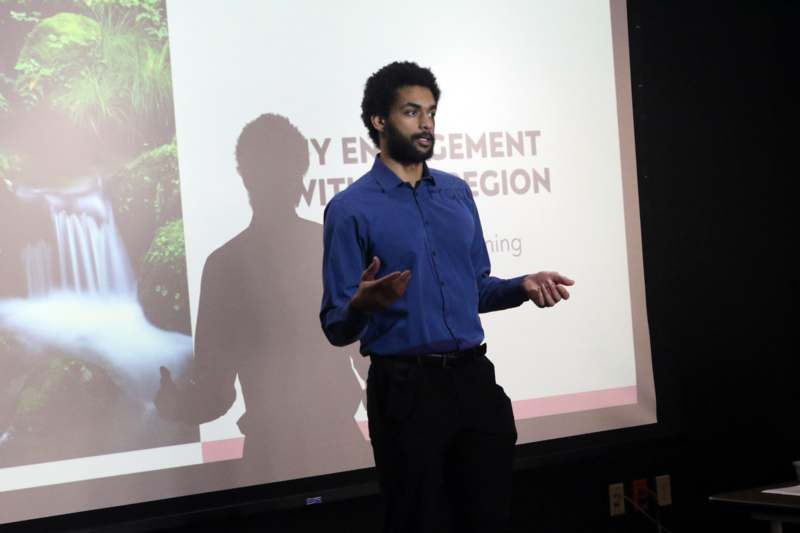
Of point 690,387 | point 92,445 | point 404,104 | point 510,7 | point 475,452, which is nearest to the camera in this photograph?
point 475,452

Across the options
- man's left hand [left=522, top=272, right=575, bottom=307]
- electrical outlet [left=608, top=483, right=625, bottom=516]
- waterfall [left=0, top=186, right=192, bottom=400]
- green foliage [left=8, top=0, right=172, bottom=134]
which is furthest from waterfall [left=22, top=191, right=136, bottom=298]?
electrical outlet [left=608, top=483, right=625, bottom=516]

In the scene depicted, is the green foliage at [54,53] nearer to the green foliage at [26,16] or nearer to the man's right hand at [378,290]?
the green foliage at [26,16]

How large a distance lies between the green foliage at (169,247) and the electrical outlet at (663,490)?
2220 millimetres

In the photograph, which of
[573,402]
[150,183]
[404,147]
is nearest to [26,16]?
[150,183]

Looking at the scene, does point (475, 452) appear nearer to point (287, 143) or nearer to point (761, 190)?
point (287, 143)

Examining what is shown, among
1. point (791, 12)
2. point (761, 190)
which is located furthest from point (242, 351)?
point (791, 12)

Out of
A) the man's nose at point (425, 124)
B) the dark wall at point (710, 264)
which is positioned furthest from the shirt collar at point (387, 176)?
the dark wall at point (710, 264)

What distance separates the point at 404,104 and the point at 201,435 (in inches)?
50.9

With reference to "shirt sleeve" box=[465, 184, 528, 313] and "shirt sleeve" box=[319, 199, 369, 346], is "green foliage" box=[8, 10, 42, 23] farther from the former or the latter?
"shirt sleeve" box=[465, 184, 528, 313]

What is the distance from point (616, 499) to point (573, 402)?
58cm

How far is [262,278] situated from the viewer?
129 inches

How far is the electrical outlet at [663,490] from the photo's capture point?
4207mm

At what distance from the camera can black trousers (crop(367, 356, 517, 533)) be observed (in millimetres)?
2346

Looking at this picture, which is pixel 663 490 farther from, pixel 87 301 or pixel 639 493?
pixel 87 301
